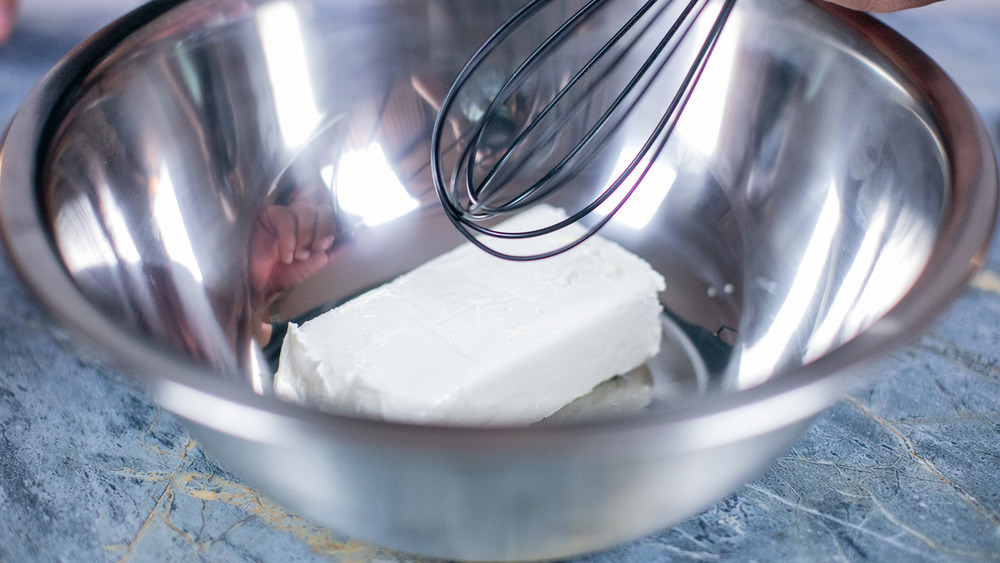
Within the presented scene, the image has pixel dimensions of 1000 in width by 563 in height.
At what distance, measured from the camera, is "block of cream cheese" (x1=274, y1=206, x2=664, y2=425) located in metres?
0.46

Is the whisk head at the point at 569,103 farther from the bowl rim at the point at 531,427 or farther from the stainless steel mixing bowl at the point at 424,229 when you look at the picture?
the bowl rim at the point at 531,427

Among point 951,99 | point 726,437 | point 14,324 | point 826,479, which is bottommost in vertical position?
point 14,324

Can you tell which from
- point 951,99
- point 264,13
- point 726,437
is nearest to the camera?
point 726,437

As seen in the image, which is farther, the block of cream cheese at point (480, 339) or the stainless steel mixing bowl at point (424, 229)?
the block of cream cheese at point (480, 339)

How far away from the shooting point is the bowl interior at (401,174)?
48 cm

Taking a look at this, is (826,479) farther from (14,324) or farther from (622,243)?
(14,324)

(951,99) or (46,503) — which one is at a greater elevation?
(951,99)

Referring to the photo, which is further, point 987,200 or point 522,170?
point 522,170

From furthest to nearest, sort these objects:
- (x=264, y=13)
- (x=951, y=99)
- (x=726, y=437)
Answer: (x=264, y=13) → (x=951, y=99) → (x=726, y=437)

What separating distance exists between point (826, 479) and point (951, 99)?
0.23 m

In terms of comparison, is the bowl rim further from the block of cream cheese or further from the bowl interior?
the block of cream cheese

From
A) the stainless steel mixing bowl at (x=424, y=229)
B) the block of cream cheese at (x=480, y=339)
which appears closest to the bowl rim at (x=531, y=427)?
the stainless steel mixing bowl at (x=424, y=229)

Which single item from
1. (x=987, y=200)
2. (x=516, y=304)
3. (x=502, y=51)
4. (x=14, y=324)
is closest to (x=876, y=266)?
(x=987, y=200)

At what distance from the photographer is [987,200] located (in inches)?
15.0
